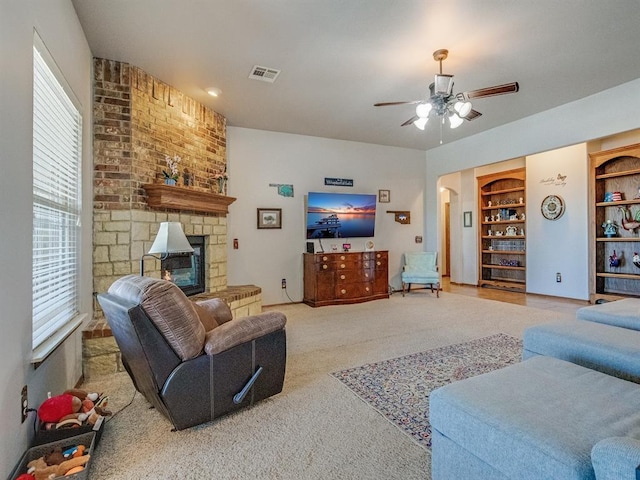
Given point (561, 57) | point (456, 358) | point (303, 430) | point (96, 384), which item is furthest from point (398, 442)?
point (561, 57)

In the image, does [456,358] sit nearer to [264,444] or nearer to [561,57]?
[264,444]

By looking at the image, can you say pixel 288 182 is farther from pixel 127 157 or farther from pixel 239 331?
pixel 239 331

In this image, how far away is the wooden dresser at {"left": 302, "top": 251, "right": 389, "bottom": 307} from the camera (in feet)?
17.1

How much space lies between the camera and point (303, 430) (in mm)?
1905

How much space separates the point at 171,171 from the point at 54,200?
1.56m

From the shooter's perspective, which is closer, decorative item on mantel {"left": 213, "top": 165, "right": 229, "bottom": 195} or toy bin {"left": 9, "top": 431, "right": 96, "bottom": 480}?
toy bin {"left": 9, "top": 431, "right": 96, "bottom": 480}

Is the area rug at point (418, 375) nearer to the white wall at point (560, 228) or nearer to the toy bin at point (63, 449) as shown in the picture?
the toy bin at point (63, 449)

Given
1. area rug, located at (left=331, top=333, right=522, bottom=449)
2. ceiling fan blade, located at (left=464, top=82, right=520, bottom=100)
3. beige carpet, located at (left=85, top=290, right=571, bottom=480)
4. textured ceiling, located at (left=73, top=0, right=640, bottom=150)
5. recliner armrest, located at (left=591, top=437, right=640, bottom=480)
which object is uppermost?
textured ceiling, located at (left=73, top=0, right=640, bottom=150)

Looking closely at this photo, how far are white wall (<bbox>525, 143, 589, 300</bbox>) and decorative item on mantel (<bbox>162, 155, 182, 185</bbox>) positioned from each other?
20.0ft

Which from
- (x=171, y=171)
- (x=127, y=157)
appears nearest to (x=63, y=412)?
(x=127, y=157)

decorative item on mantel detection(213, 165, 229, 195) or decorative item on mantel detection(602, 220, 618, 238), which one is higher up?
decorative item on mantel detection(213, 165, 229, 195)

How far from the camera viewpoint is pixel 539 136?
4648 millimetres

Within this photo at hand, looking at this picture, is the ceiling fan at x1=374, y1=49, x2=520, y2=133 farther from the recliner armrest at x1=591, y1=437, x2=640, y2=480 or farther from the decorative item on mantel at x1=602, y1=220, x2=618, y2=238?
the decorative item on mantel at x1=602, y1=220, x2=618, y2=238

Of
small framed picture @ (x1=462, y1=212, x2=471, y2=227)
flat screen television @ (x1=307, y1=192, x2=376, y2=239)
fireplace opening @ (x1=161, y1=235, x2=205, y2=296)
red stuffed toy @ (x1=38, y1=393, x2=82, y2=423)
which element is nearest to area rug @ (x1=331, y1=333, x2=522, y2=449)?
red stuffed toy @ (x1=38, y1=393, x2=82, y2=423)
